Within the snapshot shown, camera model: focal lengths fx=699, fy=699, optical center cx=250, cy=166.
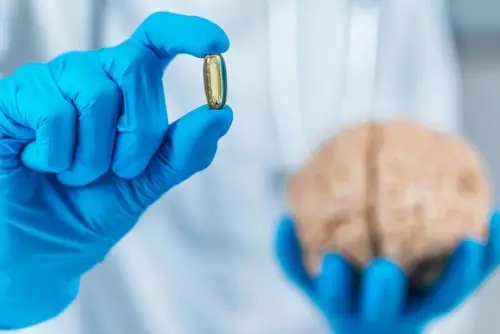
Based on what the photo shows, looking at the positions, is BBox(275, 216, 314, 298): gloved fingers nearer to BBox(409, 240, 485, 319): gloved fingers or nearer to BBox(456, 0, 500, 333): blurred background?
BBox(409, 240, 485, 319): gloved fingers

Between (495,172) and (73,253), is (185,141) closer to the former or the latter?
(73,253)

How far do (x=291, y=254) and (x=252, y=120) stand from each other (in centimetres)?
25

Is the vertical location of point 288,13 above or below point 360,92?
above

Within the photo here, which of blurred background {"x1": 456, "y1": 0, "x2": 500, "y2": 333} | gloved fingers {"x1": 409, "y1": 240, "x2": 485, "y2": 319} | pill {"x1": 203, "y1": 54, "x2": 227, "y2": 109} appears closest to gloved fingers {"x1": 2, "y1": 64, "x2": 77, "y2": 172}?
pill {"x1": 203, "y1": 54, "x2": 227, "y2": 109}

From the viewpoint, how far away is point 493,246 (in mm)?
634

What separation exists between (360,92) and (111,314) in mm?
430

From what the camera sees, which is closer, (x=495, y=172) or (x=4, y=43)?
(x=4, y=43)

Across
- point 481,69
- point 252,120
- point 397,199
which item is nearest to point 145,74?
point 397,199

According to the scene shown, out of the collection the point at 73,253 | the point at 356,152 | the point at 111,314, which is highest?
the point at 356,152

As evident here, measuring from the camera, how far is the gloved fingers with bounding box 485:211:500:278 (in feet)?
2.07

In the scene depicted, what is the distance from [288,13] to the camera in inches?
35.1

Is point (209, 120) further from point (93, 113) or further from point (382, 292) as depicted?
point (382, 292)

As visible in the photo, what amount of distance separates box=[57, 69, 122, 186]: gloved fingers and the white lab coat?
24 centimetres

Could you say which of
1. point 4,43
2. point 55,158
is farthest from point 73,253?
point 4,43
